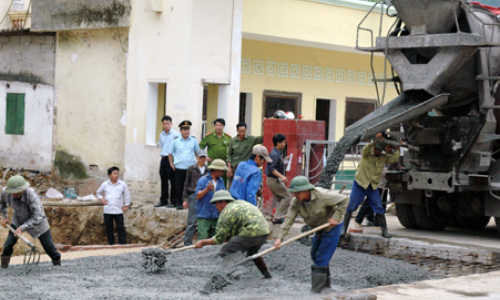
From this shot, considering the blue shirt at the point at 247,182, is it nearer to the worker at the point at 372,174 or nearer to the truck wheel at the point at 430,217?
the worker at the point at 372,174

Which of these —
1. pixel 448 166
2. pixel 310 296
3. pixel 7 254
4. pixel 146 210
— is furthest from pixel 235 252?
pixel 146 210

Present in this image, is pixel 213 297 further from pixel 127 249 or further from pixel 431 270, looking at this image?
pixel 127 249

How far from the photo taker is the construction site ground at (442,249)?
29.5 ft

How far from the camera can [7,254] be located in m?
11.4

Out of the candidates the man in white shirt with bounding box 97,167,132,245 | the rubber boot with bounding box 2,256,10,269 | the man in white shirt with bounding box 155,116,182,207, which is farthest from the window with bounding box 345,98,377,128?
the rubber boot with bounding box 2,256,10,269

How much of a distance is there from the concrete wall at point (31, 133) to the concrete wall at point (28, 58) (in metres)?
0.21

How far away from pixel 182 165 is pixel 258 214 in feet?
17.9

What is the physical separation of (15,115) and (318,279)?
1302 cm

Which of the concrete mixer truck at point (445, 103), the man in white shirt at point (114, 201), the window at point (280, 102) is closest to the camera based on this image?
the concrete mixer truck at point (445, 103)

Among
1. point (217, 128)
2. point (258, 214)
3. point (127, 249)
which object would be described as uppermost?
point (217, 128)

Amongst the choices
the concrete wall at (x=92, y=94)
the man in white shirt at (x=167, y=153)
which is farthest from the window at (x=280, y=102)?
the man in white shirt at (x=167, y=153)

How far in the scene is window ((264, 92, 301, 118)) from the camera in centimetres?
2069

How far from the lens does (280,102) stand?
68.6 ft

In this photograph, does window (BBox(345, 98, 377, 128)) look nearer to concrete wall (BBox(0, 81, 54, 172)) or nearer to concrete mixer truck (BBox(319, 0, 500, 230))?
concrete wall (BBox(0, 81, 54, 172))
